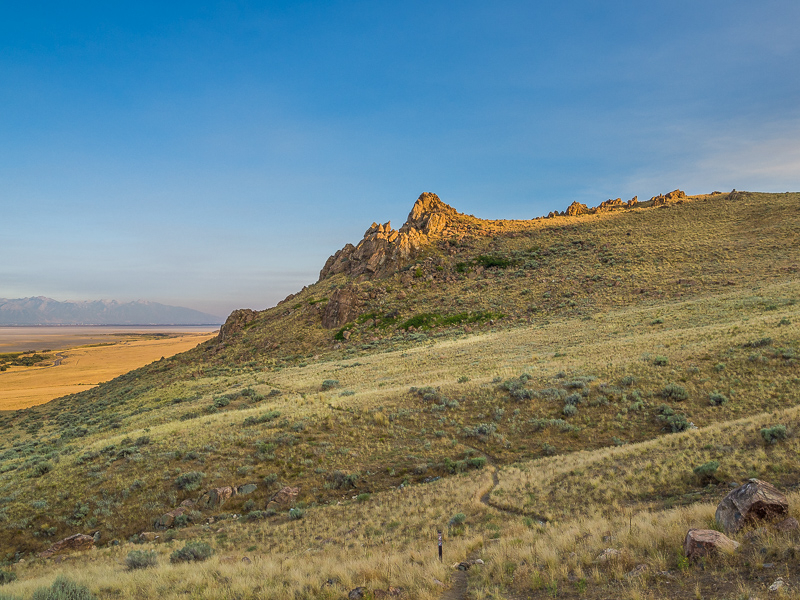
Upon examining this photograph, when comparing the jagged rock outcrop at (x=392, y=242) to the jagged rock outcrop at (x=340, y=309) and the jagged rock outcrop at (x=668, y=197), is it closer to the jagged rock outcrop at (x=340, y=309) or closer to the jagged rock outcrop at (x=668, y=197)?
the jagged rock outcrop at (x=340, y=309)

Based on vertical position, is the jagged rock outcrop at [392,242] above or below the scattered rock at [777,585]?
above

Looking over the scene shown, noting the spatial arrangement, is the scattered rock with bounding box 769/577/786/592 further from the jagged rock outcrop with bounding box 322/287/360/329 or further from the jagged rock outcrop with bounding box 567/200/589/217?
the jagged rock outcrop with bounding box 567/200/589/217

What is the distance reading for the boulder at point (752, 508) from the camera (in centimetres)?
672

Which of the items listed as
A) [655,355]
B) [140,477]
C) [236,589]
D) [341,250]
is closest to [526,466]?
[236,589]

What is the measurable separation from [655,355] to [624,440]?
8424 mm

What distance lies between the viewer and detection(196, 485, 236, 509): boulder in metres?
13.8

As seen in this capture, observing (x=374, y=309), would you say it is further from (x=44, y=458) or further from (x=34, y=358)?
(x=34, y=358)

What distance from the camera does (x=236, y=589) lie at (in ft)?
23.9

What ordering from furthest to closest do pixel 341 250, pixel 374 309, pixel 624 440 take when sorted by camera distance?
pixel 341 250, pixel 374 309, pixel 624 440

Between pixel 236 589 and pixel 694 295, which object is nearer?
pixel 236 589

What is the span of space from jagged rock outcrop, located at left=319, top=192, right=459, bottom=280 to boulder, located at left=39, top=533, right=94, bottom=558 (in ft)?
185

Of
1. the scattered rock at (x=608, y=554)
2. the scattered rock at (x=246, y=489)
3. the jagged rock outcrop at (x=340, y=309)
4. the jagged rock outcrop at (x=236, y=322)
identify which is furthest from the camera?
the jagged rock outcrop at (x=236, y=322)

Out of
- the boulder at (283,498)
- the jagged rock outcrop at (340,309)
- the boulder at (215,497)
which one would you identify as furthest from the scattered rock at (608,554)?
the jagged rock outcrop at (340,309)

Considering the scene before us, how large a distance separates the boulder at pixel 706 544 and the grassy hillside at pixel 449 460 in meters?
0.18
